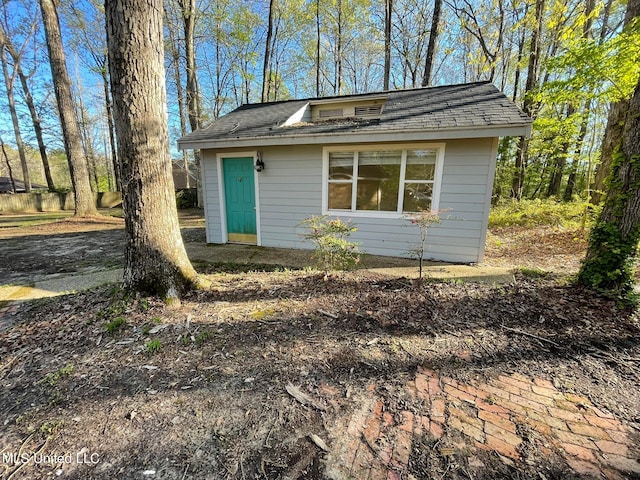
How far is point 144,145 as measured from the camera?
3043 mm

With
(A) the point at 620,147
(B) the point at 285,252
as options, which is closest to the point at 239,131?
(B) the point at 285,252

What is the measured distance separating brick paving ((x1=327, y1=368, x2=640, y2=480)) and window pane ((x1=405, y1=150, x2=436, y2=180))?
3894 mm

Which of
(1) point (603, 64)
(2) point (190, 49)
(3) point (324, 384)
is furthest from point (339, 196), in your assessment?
(2) point (190, 49)

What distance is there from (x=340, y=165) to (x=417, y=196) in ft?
5.55

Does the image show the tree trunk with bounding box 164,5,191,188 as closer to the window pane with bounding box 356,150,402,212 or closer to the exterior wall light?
the exterior wall light

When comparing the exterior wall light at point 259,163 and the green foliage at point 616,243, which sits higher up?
the exterior wall light at point 259,163

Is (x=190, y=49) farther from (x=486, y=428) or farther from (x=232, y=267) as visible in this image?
(x=486, y=428)

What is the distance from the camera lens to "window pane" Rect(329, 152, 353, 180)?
5.65 metres

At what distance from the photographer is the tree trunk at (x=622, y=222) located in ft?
10.2

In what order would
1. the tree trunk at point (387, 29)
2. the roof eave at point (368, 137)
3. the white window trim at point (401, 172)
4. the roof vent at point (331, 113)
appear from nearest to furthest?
1. the roof eave at point (368, 137)
2. the white window trim at point (401, 172)
3. the roof vent at point (331, 113)
4. the tree trunk at point (387, 29)

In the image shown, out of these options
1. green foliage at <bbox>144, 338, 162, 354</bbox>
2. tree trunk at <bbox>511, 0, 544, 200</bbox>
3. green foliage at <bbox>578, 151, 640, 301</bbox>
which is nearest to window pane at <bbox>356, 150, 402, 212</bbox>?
green foliage at <bbox>578, 151, 640, 301</bbox>

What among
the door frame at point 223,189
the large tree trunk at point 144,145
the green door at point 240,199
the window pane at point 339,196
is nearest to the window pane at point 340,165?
the window pane at point 339,196

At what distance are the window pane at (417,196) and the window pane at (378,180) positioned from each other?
0.66 feet

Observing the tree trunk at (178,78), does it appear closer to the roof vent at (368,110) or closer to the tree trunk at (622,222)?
the roof vent at (368,110)
